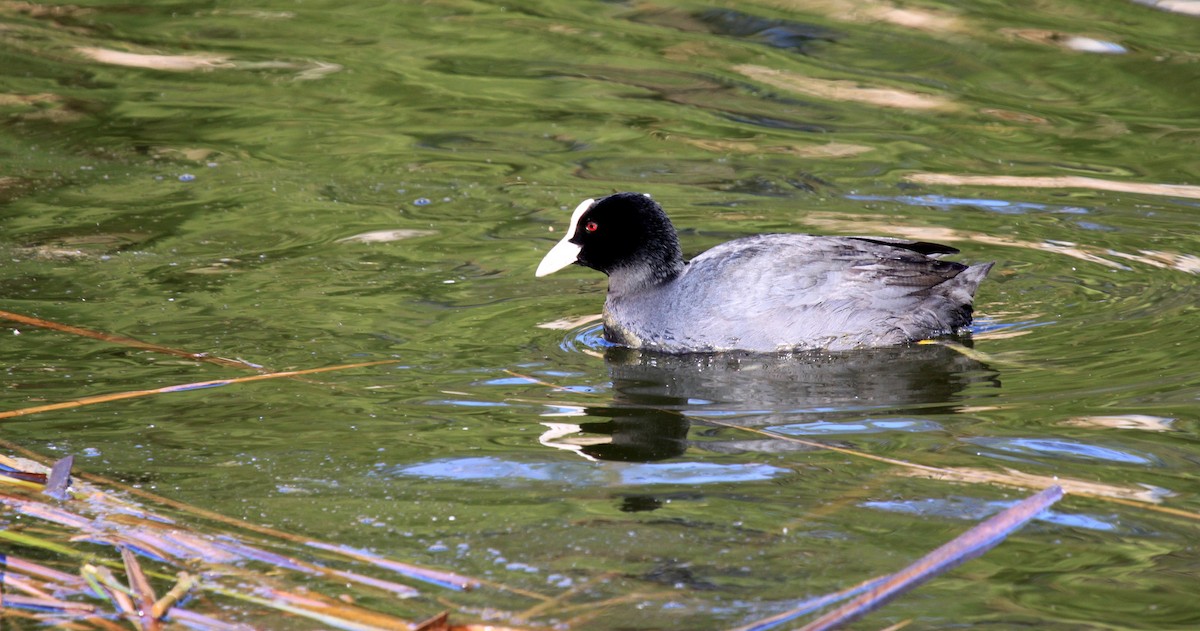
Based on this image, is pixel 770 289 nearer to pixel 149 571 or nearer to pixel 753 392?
pixel 753 392

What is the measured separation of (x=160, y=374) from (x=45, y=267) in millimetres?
1690

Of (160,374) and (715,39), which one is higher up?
(715,39)

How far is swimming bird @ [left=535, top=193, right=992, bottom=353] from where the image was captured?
5910mm

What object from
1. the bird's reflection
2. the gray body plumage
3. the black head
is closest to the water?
the bird's reflection

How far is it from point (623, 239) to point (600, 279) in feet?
3.28

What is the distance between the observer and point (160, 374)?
540 cm

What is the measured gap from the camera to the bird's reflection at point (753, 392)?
4852 mm

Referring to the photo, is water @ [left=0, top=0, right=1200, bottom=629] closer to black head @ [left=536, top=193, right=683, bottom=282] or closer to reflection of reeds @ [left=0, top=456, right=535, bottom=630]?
reflection of reeds @ [left=0, top=456, right=535, bottom=630]

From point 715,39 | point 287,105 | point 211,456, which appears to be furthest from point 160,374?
point 715,39

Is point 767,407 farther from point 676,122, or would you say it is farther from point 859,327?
point 676,122

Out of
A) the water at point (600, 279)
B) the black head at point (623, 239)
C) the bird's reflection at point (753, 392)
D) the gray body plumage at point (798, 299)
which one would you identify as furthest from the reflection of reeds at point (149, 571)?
the black head at point (623, 239)

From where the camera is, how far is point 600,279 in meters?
7.32

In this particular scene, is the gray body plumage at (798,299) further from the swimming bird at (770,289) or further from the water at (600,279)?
the water at (600,279)

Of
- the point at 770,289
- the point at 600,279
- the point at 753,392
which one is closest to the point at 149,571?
the point at 753,392
